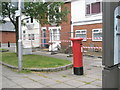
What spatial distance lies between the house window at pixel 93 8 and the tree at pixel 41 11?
5.69 metres

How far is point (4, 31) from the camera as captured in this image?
1152 inches

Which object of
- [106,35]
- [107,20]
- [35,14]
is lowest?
[106,35]

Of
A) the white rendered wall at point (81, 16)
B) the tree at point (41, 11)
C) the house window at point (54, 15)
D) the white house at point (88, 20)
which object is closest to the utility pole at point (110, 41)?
the tree at point (41, 11)

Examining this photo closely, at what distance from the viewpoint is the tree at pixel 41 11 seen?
26.6 ft

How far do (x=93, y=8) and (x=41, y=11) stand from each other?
8.43 metres

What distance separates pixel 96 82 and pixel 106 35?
209 centimetres

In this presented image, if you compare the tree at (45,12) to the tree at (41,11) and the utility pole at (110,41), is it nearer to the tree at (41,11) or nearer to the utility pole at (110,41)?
the tree at (41,11)

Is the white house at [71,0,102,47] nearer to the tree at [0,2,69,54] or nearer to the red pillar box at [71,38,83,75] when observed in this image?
the tree at [0,2,69,54]

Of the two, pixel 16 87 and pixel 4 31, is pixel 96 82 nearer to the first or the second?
pixel 16 87

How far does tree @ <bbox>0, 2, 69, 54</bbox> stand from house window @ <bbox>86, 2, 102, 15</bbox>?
5.69m

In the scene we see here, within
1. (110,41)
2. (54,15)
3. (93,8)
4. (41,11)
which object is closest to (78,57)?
(110,41)

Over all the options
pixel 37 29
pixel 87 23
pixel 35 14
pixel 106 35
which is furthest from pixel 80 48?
pixel 37 29

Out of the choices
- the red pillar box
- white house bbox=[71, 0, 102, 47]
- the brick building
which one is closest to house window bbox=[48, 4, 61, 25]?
Result: the red pillar box

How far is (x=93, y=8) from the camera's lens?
581 inches
